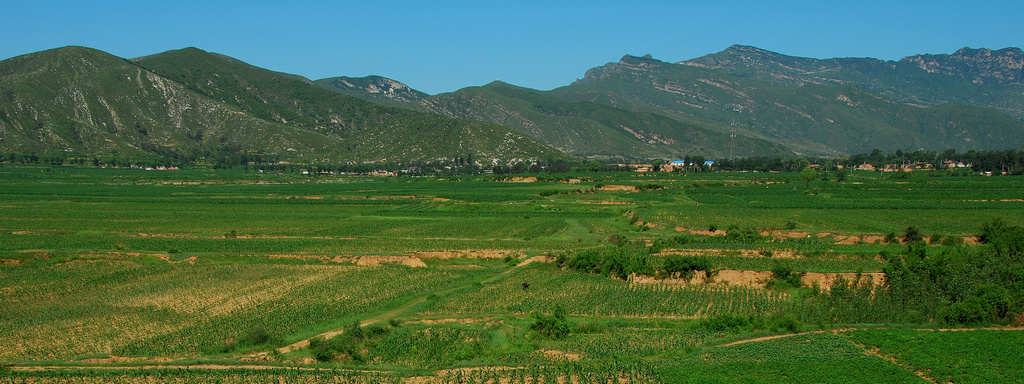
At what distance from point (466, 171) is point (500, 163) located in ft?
49.6

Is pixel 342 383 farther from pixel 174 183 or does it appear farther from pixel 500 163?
pixel 500 163

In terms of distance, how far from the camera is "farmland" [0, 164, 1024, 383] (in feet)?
73.5

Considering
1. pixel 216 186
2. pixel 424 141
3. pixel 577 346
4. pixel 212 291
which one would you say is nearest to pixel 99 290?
pixel 212 291

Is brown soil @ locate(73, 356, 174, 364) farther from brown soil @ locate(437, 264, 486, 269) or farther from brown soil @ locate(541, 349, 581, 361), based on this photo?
brown soil @ locate(437, 264, 486, 269)

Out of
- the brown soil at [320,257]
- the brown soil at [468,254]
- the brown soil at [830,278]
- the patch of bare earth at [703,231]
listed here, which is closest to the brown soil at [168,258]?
the brown soil at [320,257]

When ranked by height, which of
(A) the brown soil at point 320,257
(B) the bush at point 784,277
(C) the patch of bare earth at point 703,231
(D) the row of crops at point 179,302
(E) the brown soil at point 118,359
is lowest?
(E) the brown soil at point 118,359

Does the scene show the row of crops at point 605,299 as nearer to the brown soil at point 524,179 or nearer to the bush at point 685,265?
the bush at point 685,265

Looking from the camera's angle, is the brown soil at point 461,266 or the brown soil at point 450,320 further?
the brown soil at point 461,266

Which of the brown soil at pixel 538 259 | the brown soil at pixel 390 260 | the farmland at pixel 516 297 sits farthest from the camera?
the brown soil at pixel 538 259

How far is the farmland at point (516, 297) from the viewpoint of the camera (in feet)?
73.5

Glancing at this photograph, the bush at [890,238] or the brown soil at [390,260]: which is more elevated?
the bush at [890,238]

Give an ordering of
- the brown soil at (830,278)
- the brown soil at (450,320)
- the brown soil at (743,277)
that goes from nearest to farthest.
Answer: the brown soil at (450,320) < the brown soil at (830,278) < the brown soil at (743,277)

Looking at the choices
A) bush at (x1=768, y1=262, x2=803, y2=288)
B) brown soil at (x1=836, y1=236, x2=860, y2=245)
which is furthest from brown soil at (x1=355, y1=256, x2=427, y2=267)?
brown soil at (x1=836, y1=236, x2=860, y2=245)

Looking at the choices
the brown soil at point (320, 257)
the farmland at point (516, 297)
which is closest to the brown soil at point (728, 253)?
the farmland at point (516, 297)
